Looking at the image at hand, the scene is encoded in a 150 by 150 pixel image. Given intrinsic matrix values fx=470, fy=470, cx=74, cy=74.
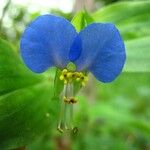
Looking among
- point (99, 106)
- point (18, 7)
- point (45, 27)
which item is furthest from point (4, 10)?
point (99, 106)

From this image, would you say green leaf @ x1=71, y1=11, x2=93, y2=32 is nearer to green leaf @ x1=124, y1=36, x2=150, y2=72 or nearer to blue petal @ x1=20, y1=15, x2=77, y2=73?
blue petal @ x1=20, y1=15, x2=77, y2=73

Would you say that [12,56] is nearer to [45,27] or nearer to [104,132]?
[45,27]

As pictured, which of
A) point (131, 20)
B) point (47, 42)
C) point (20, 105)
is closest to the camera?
point (47, 42)

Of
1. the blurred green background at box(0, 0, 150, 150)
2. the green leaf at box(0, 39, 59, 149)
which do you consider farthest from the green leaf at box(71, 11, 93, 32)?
the green leaf at box(0, 39, 59, 149)

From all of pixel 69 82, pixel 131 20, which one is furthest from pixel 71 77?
pixel 131 20

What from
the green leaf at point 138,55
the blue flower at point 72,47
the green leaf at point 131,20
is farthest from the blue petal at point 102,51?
the green leaf at point 131,20

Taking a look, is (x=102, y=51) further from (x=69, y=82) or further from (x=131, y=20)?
(x=131, y=20)

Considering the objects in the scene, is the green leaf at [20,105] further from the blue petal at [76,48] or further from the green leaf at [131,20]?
the green leaf at [131,20]
